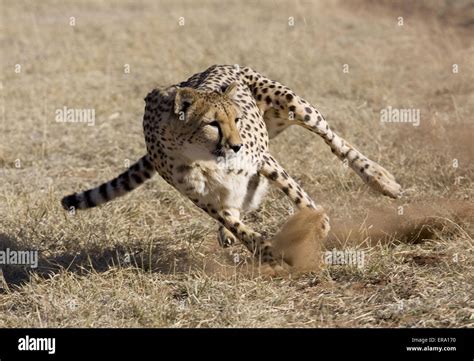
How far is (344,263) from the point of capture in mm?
4941

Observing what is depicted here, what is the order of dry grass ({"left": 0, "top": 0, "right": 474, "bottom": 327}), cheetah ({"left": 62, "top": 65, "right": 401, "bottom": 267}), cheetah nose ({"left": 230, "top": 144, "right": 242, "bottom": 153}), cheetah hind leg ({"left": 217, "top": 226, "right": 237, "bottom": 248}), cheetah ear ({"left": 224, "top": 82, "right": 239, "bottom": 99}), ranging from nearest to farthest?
dry grass ({"left": 0, "top": 0, "right": 474, "bottom": 327}) → cheetah nose ({"left": 230, "top": 144, "right": 242, "bottom": 153}) → cheetah ({"left": 62, "top": 65, "right": 401, "bottom": 267}) → cheetah ear ({"left": 224, "top": 82, "right": 239, "bottom": 99}) → cheetah hind leg ({"left": 217, "top": 226, "right": 237, "bottom": 248})

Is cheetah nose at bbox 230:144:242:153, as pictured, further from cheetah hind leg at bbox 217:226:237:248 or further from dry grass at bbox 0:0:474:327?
cheetah hind leg at bbox 217:226:237:248

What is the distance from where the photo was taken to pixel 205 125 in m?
4.89

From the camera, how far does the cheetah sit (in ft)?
16.2

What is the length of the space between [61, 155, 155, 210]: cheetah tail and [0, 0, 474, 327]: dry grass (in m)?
0.19

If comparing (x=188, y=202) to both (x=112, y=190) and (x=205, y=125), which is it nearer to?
(x=112, y=190)

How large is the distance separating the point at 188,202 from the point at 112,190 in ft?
2.58

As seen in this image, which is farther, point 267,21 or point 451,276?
point 267,21

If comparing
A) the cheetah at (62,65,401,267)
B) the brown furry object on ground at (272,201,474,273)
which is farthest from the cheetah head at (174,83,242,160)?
the brown furry object on ground at (272,201,474,273)

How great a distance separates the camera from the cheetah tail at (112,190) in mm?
5668

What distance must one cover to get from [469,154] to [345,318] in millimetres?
2675
